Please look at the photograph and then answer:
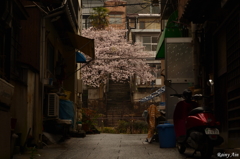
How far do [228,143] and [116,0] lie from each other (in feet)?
156

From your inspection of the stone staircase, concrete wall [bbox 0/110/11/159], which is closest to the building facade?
concrete wall [bbox 0/110/11/159]

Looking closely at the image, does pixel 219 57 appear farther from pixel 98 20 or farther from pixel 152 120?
pixel 98 20

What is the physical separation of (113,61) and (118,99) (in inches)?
192

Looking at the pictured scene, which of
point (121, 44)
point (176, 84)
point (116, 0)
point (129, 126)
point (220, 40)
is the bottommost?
point (129, 126)

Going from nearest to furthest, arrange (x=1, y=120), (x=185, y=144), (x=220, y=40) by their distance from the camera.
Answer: (x=1, y=120), (x=185, y=144), (x=220, y=40)

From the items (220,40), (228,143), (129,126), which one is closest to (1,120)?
(228,143)

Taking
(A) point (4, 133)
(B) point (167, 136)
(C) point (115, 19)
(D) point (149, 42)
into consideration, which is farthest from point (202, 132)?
(C) point (115, 19)

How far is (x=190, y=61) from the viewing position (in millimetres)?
16984

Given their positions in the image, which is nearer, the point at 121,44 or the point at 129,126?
the point at 129,126

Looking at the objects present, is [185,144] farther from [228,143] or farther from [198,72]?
[198,72]

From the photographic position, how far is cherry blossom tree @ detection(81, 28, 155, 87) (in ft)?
151

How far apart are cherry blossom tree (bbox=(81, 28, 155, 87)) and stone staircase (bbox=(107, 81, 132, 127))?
0.83 meters

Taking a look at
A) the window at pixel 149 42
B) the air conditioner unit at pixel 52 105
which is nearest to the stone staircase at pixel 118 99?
the window at pixel 149 42

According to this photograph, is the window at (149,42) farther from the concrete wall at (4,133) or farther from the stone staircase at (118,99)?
the concrete wall at (4,133)
